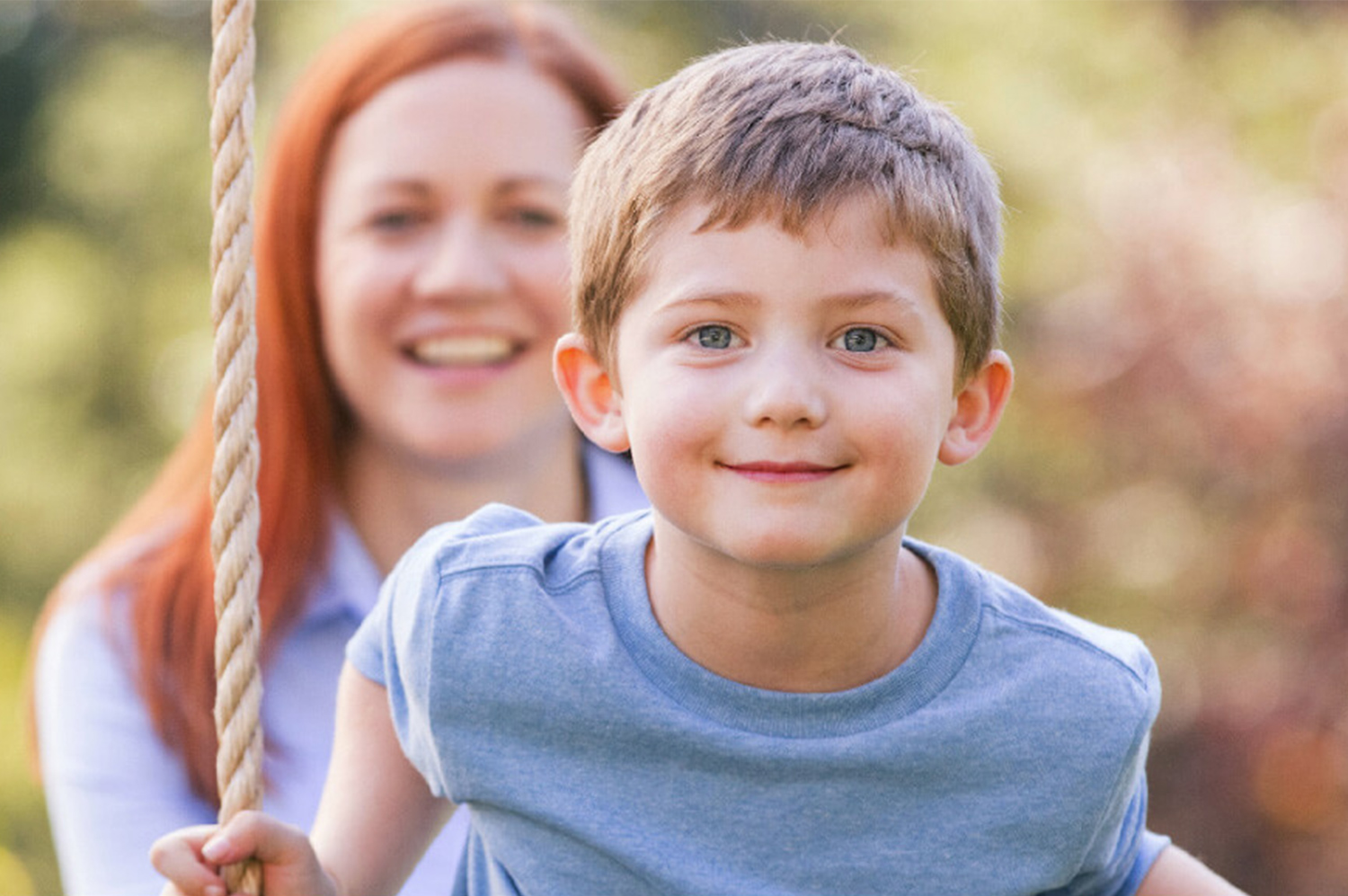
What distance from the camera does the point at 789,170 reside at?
1191 millimetres

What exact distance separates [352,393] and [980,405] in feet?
3.62

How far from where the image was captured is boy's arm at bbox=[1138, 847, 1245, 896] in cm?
135

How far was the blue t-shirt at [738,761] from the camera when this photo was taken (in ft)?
4.14

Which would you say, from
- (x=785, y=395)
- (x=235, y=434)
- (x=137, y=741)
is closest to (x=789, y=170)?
(x=785, y=395)

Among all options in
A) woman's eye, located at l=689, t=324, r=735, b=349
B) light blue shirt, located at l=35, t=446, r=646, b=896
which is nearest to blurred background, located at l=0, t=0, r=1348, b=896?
light blue shirt, located at l=35, t=446, r=646, b=896

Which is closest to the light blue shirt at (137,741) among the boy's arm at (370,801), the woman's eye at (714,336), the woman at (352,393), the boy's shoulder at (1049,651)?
the woman at (352,393)

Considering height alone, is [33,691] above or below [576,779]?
below

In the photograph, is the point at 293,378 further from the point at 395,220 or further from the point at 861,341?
the point at 861,341

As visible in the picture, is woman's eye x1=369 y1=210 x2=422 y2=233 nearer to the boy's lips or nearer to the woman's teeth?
the woman's teeth

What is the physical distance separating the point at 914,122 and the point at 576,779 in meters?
0.58

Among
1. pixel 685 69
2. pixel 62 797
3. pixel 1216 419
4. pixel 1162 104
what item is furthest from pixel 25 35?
pixel 685 69

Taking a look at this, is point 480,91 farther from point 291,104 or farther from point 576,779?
point 576,779

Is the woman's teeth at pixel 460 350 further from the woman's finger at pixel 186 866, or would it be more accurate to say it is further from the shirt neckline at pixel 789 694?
the woman's finger at pixel 186 866

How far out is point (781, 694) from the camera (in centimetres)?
128
